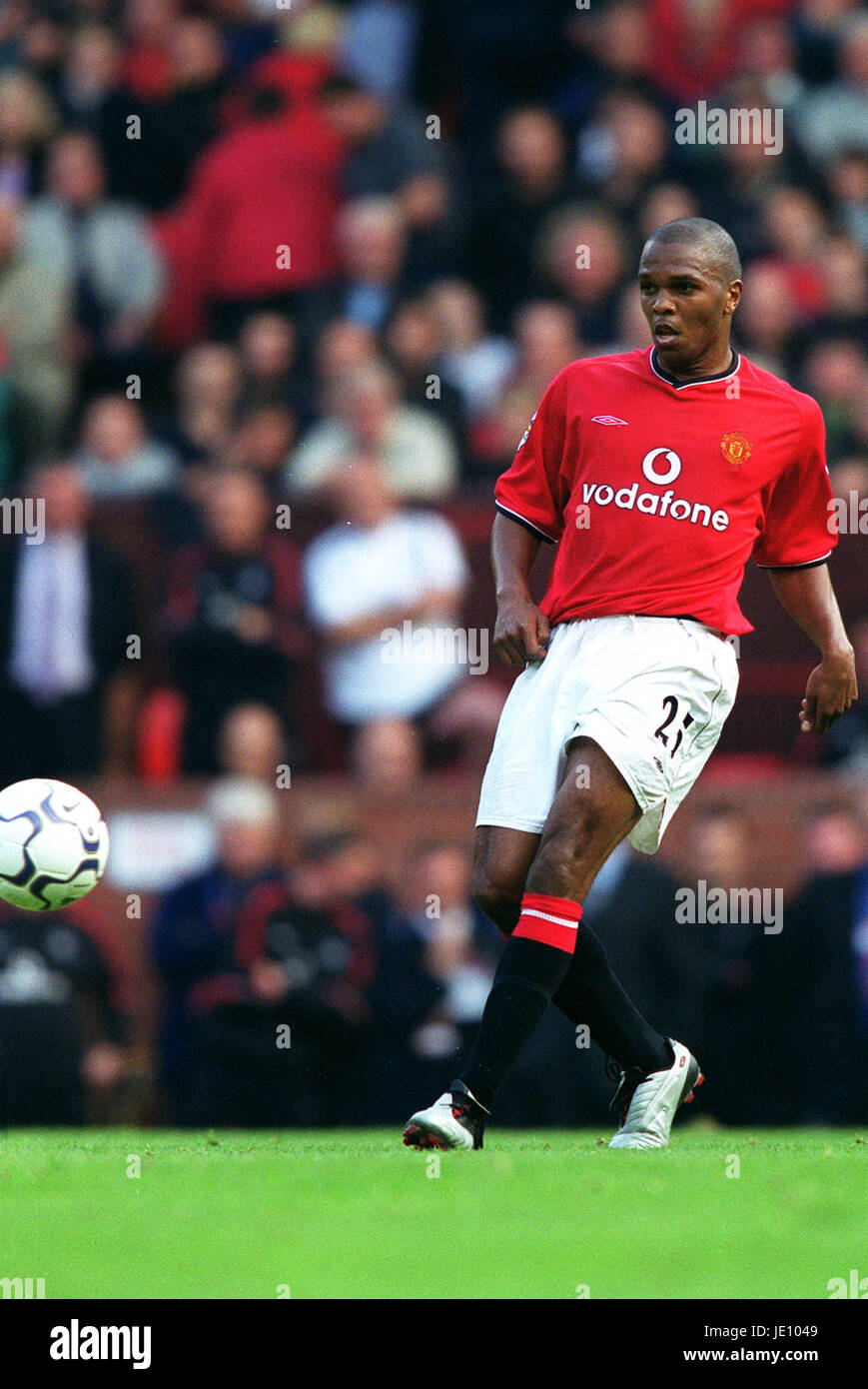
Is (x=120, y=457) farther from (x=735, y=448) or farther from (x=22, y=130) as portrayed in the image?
(x=735, y=448)

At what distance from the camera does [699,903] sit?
1010 cm

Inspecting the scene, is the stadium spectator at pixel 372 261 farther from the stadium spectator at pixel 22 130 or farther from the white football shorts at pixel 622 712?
the white football shorts at pixel 622 712

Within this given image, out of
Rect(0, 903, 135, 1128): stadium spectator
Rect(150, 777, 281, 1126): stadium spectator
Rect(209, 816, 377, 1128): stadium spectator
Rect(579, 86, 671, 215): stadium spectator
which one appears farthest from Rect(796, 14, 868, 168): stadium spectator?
Rect(0, 903, 135, 1128): stadium spectator

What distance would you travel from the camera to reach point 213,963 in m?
10.2

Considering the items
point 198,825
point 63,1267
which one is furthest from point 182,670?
point 63,1267

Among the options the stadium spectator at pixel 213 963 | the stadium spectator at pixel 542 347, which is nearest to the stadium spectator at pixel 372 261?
the stadium spectator at pixel 542 347

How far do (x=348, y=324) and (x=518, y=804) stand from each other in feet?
23.2

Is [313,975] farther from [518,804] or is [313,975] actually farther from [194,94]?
[194,94]

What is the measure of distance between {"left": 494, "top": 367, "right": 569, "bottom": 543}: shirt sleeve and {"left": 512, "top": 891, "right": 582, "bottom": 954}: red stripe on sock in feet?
3.90

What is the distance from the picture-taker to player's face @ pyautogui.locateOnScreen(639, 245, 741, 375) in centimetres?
616

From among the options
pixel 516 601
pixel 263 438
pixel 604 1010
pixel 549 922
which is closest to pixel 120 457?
pixel 263 438

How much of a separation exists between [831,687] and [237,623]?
5155 millimetres

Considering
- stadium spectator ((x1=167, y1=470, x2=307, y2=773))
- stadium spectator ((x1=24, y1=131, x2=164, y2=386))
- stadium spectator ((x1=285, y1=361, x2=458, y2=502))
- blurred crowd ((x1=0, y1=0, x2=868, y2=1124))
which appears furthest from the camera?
stadium spectator ((x1=24, y1=131, x2=164, y2=386))

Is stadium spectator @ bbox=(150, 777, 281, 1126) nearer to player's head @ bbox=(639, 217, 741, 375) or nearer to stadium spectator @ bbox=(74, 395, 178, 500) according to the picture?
stadium spectator @ bbox=(74, 395, 178, 500)
